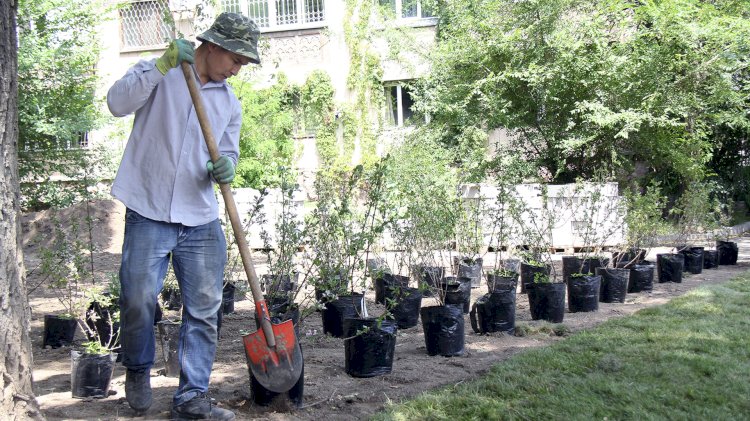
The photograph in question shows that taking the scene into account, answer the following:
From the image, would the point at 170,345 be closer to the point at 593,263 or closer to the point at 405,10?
the point at 593,263

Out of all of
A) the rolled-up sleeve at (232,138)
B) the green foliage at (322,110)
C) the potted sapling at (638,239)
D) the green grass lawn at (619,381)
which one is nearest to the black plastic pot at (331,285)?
the green grass lawn at (619,381)

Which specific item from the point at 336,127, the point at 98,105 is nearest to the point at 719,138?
the point at 336,127

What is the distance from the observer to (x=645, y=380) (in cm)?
395

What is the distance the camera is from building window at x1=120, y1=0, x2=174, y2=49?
18.5 m

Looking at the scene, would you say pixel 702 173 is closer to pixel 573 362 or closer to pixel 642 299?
pixel 642 299

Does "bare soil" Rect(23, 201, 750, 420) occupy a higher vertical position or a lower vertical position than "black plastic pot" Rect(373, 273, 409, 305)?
lower

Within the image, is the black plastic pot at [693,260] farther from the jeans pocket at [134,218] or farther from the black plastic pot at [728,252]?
the jeans pocket at [134,218]

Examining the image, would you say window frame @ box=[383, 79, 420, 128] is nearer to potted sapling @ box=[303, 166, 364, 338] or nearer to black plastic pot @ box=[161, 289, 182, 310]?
black plastic pot @ box=[161, 289, 182, 310]

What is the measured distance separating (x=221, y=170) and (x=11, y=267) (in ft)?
3.09

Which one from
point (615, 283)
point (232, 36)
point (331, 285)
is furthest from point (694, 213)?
point (232, 36)

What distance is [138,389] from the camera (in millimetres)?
3309

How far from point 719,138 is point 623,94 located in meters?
5.57

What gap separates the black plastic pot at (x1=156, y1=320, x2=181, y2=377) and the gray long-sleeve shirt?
1.16 m

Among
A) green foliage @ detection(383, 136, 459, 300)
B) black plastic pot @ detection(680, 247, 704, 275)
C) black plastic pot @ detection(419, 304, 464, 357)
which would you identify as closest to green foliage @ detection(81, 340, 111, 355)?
black plastic pot @ detection(419, 304, 464, 357)
